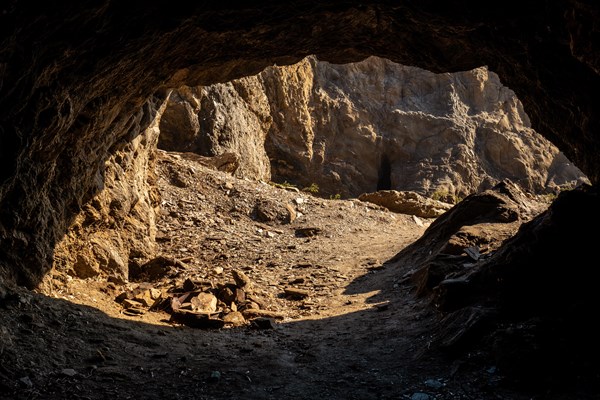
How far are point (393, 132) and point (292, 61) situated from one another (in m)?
29.1

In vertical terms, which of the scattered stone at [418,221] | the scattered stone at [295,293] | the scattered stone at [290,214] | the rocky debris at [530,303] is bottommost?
the scattered stone at [418,221]

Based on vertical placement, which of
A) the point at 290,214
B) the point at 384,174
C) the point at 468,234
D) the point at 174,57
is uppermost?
the point at 174,57

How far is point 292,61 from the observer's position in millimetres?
8789

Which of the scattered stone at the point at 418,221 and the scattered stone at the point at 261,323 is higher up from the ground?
the scattered stone at the point at 261,323

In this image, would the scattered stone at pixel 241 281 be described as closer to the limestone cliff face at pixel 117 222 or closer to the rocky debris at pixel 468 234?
the limestone cliff face at pixel 117 222

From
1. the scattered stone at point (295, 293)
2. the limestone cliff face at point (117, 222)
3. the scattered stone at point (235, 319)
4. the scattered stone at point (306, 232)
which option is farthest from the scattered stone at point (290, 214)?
the scattered stone at point (235, 319)

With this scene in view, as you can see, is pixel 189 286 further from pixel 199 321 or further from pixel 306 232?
pixel 306 232

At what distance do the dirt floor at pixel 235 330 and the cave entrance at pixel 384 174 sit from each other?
72.5 feet

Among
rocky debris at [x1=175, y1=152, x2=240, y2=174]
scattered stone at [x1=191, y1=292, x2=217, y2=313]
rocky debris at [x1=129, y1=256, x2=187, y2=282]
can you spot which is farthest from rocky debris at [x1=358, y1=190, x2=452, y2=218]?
scattered stone at [x1=191, y1=292, x2=217, y2=313]

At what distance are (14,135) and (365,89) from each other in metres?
34.6

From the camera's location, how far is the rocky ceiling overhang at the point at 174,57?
4.55 meters

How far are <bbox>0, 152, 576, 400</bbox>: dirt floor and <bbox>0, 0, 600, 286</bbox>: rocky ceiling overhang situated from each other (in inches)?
56.9

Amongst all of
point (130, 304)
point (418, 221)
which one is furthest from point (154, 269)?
point (418, 221)

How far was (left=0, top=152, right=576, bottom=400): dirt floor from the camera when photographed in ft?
15.4
